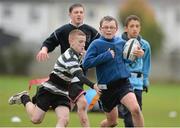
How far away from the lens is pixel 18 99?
43.9 feet

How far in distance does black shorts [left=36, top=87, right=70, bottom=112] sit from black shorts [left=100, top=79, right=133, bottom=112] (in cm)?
59

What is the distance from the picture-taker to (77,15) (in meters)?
13.2

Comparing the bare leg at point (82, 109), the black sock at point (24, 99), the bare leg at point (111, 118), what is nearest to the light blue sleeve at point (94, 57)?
the bare leg at point (82, 109)

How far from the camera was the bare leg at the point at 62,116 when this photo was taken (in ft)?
38.6

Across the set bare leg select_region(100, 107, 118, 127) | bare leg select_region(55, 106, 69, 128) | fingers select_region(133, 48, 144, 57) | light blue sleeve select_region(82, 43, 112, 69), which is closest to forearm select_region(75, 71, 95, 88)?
light blue sleeve select_region(82, 43, 112, 69)

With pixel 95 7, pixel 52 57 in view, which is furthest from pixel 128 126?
pixel 95 7

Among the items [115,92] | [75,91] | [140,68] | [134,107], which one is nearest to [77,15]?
[140,68]

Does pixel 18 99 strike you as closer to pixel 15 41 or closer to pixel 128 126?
pixel 128 126

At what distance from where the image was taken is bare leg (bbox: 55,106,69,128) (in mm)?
11766

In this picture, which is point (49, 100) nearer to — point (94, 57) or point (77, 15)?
point (94, 57)

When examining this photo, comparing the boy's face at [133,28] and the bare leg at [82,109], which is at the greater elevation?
the boy's face at [133,28]

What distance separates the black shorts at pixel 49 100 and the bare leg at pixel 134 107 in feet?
2.99

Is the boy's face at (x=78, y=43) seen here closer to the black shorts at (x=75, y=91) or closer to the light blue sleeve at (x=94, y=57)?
the light blue sleeve at (x=94, y=57)

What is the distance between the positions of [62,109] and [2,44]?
47.7m
